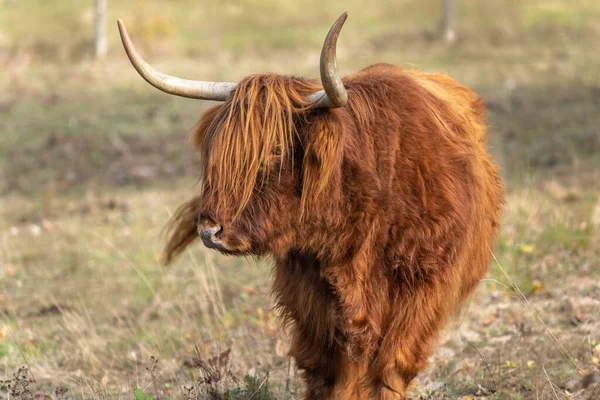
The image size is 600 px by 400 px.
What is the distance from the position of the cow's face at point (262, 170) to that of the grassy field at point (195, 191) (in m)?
0.92

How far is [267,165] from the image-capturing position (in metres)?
3.13

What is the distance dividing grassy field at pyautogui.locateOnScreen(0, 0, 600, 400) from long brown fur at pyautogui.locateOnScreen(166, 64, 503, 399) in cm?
54

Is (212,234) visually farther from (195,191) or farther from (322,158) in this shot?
(195,191)

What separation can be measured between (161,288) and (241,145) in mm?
3197

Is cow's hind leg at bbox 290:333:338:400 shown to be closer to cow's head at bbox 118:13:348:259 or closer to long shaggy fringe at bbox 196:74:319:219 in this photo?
cow's head at bbox 118:13:348:259

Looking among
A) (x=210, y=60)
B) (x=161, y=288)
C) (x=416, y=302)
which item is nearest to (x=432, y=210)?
(x=416, y=302)

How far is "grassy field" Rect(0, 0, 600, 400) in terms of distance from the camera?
441 centimetres

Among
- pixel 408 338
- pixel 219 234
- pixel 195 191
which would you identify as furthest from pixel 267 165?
pixel 195 191

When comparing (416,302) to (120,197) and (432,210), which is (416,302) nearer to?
(432,210)

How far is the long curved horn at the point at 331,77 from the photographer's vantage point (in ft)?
8.95

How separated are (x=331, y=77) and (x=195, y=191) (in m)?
5.88

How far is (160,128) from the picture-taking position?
1138 centimetres

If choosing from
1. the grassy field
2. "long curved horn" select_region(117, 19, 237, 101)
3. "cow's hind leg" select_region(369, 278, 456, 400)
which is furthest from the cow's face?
the grassy field

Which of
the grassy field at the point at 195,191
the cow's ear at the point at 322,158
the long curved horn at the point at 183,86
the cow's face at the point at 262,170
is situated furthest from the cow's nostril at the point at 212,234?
the grassy field at the point at 195,191
